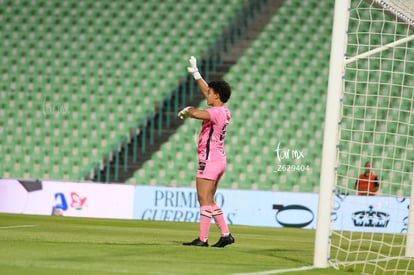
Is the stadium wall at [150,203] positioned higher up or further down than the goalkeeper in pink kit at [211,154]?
further down

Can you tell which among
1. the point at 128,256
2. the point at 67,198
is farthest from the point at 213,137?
the point at 67,198

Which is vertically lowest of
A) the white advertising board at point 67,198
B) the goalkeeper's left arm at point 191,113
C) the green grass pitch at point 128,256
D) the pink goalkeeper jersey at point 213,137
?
the white advertising board at point 67,198

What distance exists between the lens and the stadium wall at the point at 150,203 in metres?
19.9

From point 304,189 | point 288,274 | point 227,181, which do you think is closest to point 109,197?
point 227,181

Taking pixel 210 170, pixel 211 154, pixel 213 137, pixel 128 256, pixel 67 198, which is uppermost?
pixel 213 137

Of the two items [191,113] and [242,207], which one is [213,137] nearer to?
[191,113]

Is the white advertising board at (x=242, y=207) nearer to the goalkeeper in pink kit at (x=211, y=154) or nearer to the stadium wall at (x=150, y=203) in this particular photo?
the stadium wall at (x=150, y=203)

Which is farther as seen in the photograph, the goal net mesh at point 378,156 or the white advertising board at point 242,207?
Result: the white advertising board at point 242,207

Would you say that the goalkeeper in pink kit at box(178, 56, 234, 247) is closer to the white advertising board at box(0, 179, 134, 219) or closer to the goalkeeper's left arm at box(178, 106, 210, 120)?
the goalkeeper's left arm at box(178, 106, 210, 120)

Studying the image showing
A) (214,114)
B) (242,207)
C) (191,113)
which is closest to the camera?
(191,113)

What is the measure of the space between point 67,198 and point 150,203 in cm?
173

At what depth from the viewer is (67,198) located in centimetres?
2006

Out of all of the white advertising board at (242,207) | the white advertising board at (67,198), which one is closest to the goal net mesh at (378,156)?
the white advertising board at (242,207)

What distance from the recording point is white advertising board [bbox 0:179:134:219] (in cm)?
1994
